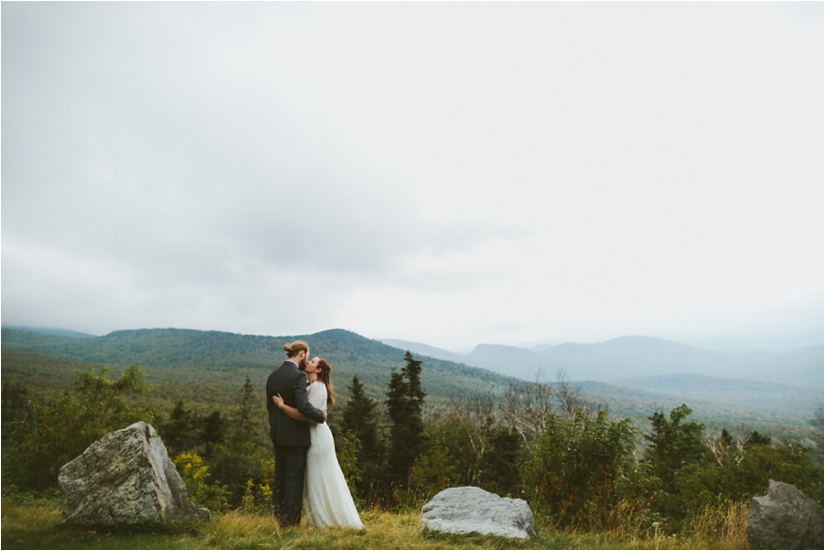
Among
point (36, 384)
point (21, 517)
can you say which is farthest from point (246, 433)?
point (36, 384)

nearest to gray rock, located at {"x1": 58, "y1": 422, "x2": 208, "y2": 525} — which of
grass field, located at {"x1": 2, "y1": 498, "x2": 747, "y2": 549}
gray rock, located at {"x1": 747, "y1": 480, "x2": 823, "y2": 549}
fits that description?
grass field, located at {"x1": 2, "y1": 498, "x2": 747, "y2": 549}

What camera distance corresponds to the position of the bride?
6598 mm

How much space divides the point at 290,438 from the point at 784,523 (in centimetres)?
929

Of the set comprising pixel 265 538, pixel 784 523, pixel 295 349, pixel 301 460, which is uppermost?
pixel 295 349

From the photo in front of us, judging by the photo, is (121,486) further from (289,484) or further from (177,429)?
(177,429)

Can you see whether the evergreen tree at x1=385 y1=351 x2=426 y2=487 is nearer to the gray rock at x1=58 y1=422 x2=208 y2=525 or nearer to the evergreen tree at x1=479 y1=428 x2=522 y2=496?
the evergreen tree at x1=479 y1=428 x2=522 y2=496

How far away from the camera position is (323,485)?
667 centimetres

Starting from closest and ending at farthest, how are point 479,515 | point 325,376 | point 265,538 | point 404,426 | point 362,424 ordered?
1. point 265,538
2. point 479,515
3. point 325,376
4. point 404,426
5. point 362,424

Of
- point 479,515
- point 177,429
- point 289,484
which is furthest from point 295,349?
point 177,429

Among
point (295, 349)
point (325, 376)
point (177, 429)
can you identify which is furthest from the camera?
point (177, 429)

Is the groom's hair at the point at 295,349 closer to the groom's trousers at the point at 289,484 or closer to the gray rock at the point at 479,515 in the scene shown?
the groom's trousers at the point at 289,484

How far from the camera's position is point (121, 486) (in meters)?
6.15

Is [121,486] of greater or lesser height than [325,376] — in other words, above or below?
below

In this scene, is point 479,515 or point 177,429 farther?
point 177,429
